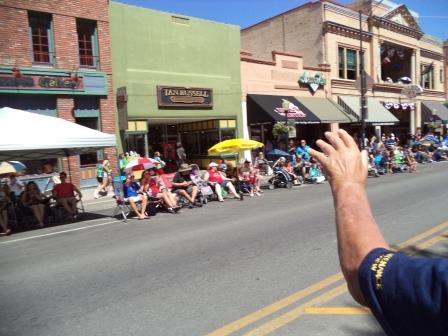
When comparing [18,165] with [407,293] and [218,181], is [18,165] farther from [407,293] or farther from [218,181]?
[407,293]

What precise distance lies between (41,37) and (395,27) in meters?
26.7

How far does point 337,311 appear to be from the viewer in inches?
163

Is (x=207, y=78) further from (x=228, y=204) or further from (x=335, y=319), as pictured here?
(x=335, y=319)

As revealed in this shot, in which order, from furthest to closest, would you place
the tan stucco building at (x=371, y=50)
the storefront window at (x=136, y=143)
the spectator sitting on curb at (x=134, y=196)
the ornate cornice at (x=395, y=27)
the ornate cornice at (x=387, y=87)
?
the ornate cornice at (x=387, y=87) < the ornate cornice at (x=395, y=27) < the tan stucco building at (x=371, y=50) < the storefront window at (x=136, y=143) < the spectator sitting on curb at (x=134, y=196)

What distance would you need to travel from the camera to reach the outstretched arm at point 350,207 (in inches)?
50.1

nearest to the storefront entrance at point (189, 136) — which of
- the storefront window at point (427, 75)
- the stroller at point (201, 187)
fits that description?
the stroller at point (201, 187)

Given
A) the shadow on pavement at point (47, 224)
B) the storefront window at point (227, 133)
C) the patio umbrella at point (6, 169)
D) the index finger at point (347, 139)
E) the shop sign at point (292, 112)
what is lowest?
the shadow on pavement at point (47, 224)

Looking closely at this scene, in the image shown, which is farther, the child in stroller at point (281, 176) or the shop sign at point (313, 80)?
the shop sign at point (313, 80)

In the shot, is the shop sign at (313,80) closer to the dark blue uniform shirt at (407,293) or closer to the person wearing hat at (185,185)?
the person wearing hat at (185,185)

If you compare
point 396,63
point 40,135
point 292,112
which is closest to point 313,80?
point 292,112

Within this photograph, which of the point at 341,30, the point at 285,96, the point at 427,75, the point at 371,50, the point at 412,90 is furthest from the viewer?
the point at 427,75

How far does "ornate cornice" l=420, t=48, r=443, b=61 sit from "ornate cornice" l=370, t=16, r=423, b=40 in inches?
72.3

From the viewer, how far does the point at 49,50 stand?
52.9ft

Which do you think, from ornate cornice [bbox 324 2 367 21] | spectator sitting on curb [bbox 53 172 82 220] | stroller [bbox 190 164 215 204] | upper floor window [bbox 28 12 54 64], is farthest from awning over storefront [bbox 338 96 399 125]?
spectator sitting on curb [bbox 53 172 82 220]
